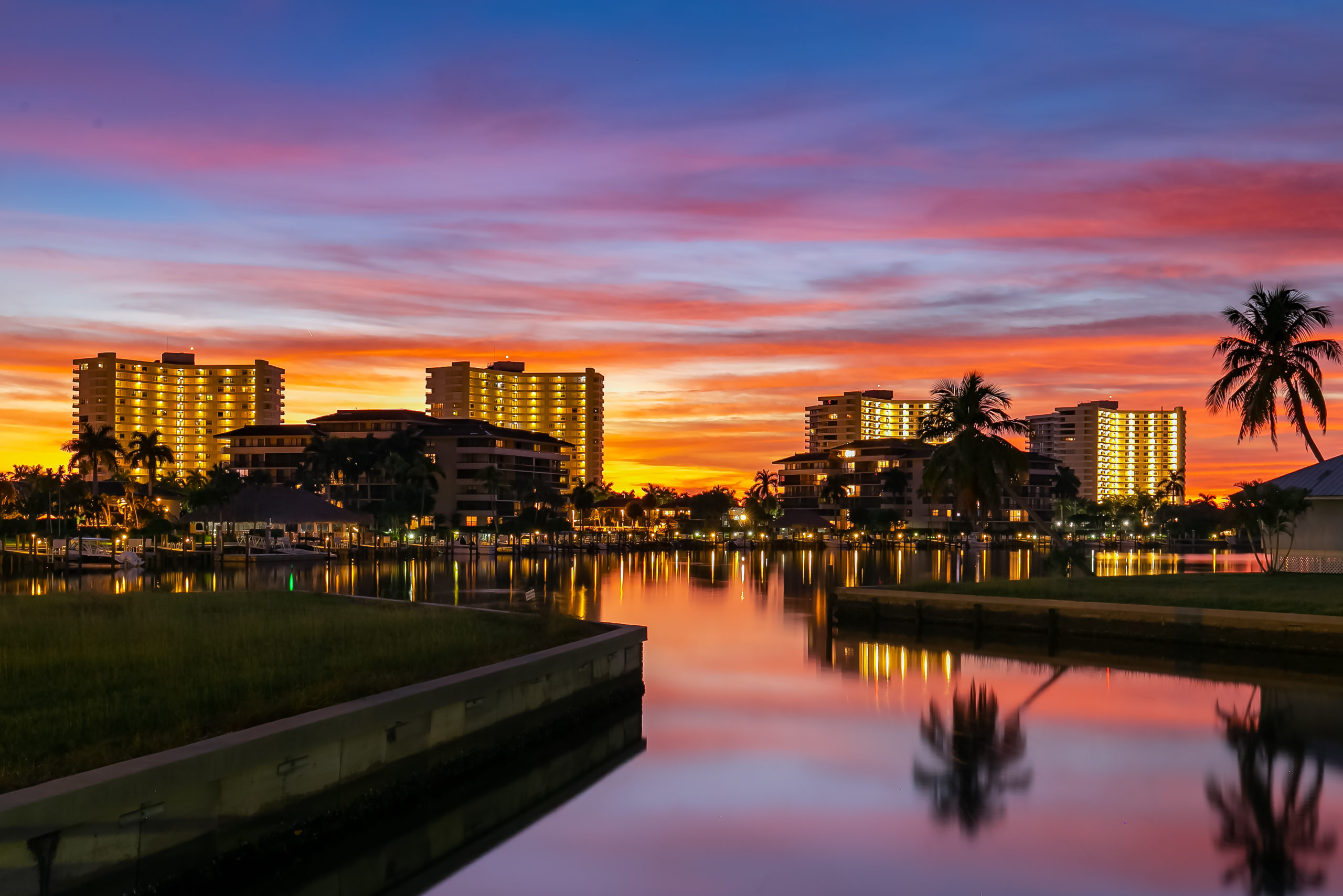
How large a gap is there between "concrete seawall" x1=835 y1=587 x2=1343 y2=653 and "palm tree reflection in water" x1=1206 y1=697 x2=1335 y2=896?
10.9m

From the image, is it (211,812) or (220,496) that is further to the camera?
A: (220,496)

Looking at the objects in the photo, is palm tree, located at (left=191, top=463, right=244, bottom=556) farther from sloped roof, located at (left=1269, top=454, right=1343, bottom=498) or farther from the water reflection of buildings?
sloped roof, located at (left=1269, top=454, right=1343, bottom=498)

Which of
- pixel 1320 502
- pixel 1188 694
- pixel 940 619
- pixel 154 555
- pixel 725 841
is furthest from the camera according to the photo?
pixel 154 555

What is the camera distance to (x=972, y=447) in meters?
60.5

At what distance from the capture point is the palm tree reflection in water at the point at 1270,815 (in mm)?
15695

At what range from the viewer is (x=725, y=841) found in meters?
17.1

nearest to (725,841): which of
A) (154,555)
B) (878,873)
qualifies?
(878,873)

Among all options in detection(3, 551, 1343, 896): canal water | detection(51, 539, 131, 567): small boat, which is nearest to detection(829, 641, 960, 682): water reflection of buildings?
detection(3, 551, 1343, 896): canal water

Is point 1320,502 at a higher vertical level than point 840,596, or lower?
higher

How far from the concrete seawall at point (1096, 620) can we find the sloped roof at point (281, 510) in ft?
238

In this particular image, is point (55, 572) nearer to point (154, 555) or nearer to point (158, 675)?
point (154, 555)

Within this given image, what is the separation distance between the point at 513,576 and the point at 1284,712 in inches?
2753

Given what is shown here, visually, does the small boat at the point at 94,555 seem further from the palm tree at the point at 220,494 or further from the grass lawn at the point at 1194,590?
the grass lawn at the point at 1194,590

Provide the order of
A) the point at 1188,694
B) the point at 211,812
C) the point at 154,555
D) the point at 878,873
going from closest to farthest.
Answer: the point at 211,812 < the point at 878,873 < the point at 1188,694 < the point at 154,555
